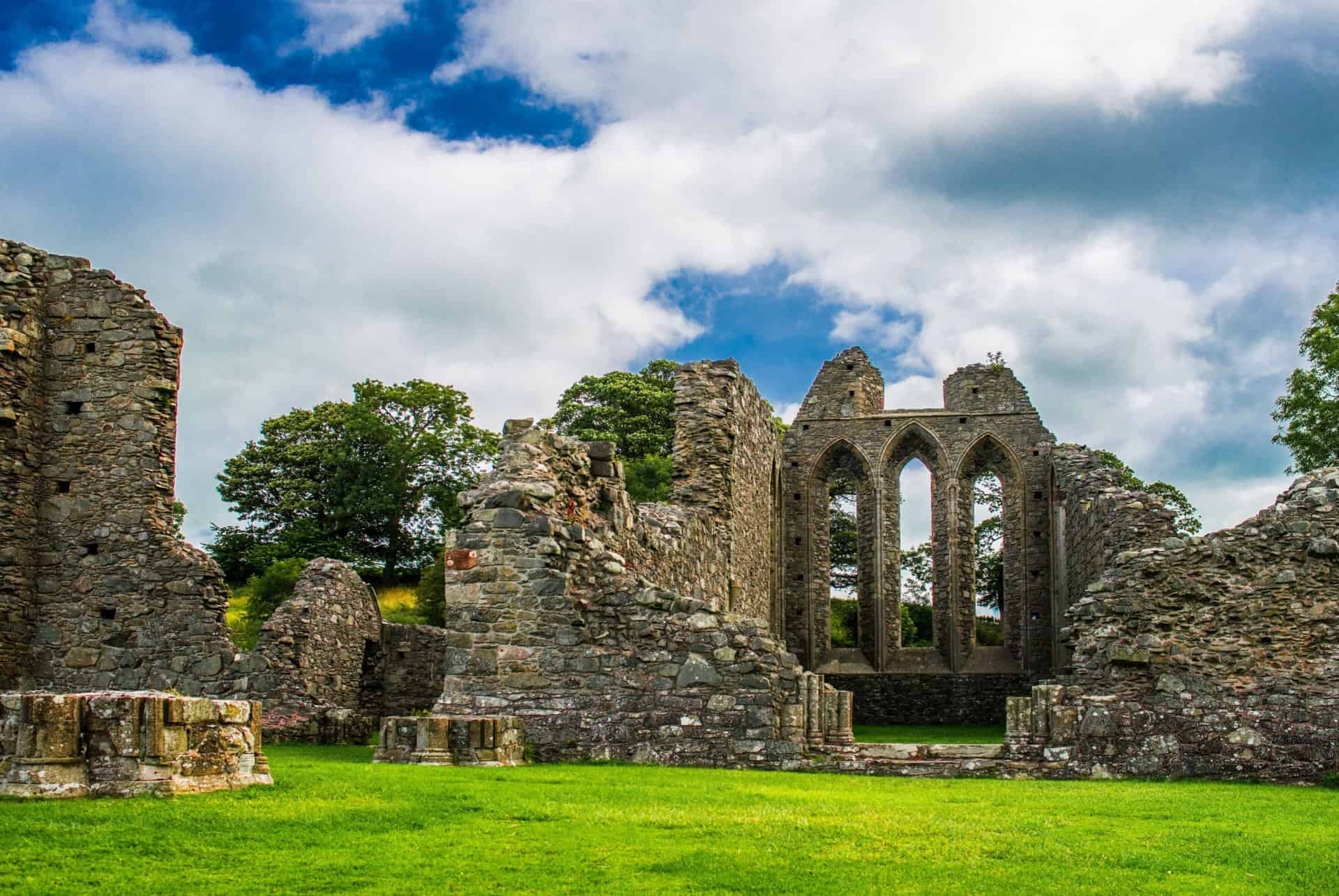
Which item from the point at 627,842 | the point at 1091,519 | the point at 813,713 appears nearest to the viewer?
the point at 627,842

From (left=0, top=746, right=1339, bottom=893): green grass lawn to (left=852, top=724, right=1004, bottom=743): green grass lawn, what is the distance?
1109cm

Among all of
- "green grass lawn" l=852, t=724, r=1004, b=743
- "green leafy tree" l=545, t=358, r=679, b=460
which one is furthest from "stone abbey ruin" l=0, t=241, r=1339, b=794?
"green leafy tree" l=545, t=358, r=679, b=460

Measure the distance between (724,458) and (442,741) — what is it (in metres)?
10.4

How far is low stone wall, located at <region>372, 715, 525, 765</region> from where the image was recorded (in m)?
Answer: 10.8

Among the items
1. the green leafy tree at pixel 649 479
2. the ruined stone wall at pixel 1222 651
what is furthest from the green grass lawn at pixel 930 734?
the green leafy tree at pixel 649 479

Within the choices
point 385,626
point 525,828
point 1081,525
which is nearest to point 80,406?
point 385,626

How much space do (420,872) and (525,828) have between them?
1.35m

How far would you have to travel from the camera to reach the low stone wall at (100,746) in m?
7.03

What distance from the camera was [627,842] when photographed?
21.9 feet

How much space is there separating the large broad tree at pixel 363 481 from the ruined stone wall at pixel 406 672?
1663 centimetres

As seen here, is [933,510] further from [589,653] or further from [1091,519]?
[589,653]

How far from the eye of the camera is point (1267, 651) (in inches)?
514

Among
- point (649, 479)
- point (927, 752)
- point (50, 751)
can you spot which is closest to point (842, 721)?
point (927, 752)

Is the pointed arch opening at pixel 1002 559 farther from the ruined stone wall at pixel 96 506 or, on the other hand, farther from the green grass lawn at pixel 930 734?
the ruined stone wall at pixel 96 506
